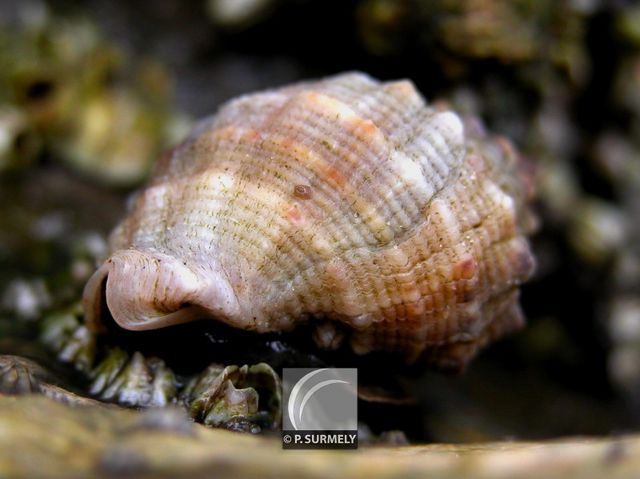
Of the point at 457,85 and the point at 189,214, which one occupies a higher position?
the point at 457,85

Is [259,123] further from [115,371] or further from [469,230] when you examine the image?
[115,371]

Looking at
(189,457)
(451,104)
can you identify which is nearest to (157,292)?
(189,457)

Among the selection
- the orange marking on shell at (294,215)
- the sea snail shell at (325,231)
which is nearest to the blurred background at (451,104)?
the sea snail shell at (325,231)

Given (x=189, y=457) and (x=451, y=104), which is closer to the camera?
(x=189, y=457)

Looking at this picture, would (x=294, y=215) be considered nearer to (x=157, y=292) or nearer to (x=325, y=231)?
(x=325, y=231)

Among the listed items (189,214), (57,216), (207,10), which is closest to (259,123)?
(189,214)

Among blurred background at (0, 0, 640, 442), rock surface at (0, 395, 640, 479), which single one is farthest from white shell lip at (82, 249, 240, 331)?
blurred background at (0, 0, 640, 442)
